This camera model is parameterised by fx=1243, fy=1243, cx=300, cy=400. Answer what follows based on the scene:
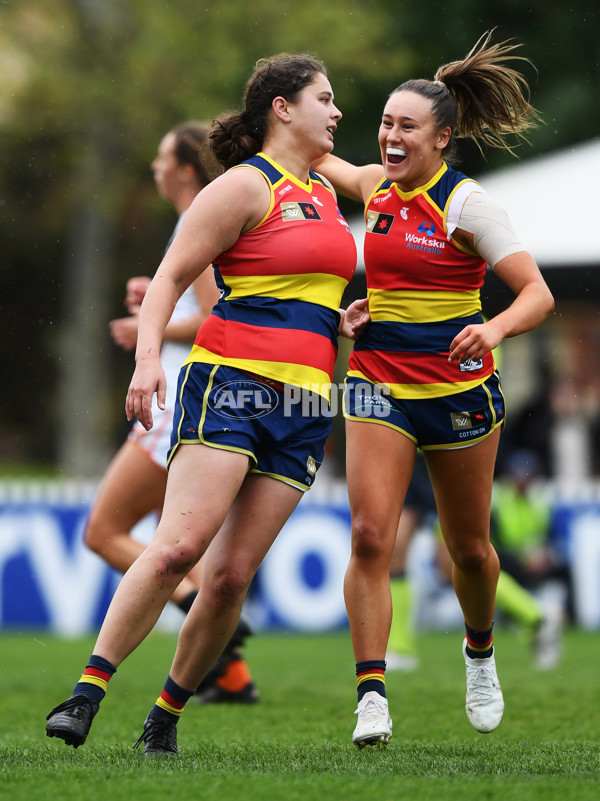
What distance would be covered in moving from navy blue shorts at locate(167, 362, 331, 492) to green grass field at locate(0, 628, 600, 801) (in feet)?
3.16

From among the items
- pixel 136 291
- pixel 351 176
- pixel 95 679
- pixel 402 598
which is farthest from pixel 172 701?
pixel 402 598

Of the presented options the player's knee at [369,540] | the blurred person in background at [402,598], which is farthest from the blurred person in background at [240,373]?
the blurred person in background at [402,598]

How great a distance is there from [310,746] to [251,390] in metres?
1.37

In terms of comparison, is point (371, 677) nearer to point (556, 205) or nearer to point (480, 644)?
point (480, 644)

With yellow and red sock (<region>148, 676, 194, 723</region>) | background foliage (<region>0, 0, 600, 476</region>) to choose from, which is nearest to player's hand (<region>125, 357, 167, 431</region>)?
yellow and red sock (<region>148, 676, 194, 723</region>)

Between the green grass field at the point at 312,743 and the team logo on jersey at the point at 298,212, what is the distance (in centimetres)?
177

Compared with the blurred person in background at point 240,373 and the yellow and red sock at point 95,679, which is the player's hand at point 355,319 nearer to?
the blurred person in background at point 240,373

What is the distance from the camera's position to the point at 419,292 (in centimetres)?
439

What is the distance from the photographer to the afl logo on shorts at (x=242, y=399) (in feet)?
13.1

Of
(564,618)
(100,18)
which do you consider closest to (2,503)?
(564,618)

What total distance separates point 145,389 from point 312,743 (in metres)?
1.57

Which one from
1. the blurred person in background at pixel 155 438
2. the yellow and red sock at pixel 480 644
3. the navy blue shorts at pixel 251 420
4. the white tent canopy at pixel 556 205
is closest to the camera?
the navy blue shorts at pixel 251 420

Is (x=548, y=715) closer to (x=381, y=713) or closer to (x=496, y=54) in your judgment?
(x=381, y=713)

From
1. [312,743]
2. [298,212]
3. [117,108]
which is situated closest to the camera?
[298,212]
